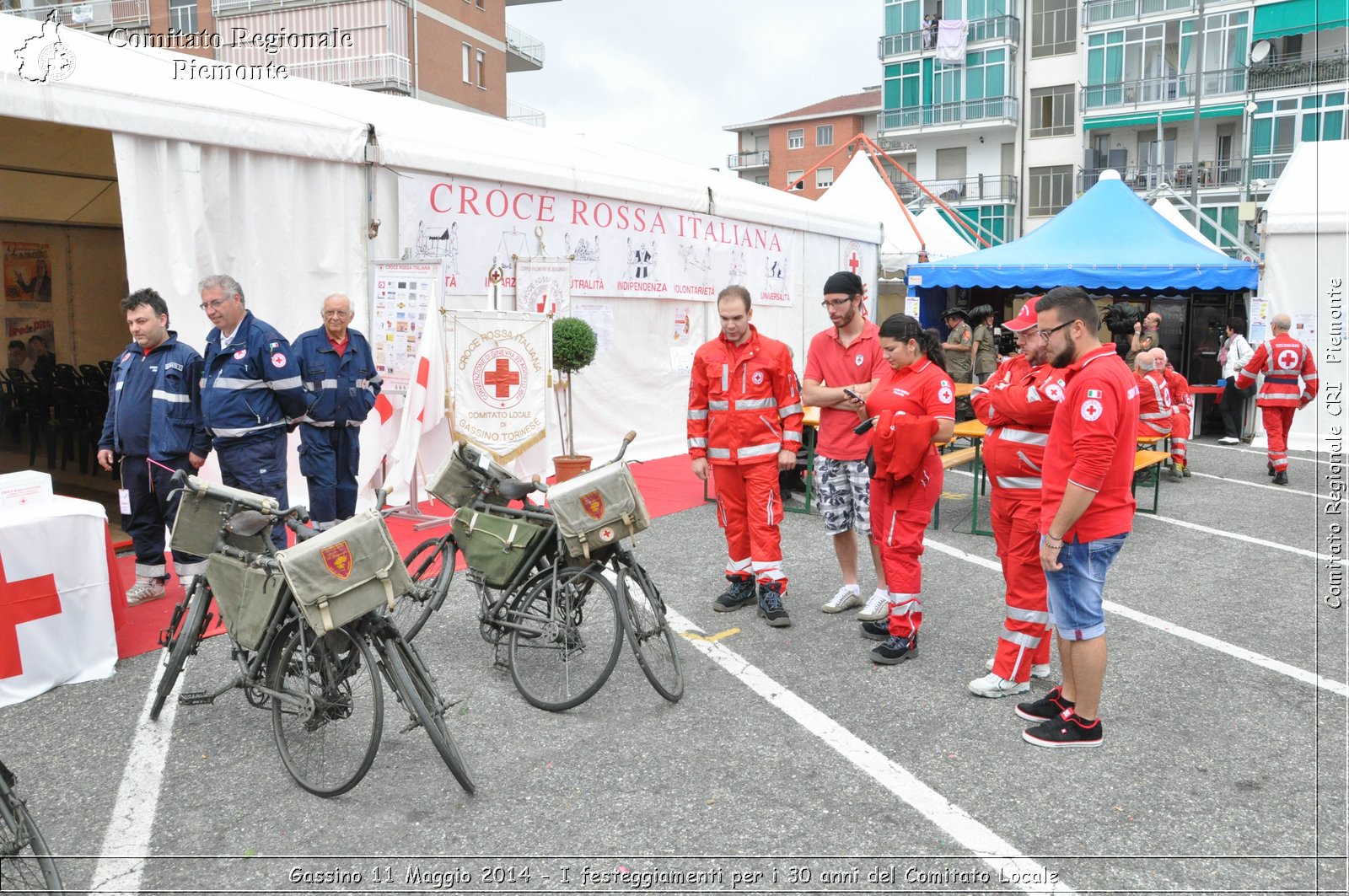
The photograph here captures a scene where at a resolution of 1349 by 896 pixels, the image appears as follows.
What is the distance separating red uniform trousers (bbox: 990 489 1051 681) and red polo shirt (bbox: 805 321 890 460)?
41.8 inches

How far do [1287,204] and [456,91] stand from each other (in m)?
26.3

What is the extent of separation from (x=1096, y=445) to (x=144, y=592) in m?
5.16

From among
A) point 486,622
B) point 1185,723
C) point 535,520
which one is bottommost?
point 1185,723

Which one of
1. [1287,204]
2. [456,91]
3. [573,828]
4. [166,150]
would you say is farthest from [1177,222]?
[456,91]

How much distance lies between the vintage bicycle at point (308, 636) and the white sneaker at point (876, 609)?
8.46 ft

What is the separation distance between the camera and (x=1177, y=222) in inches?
734

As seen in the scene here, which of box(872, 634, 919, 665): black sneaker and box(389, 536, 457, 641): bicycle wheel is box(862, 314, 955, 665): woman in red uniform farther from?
box(389, 536, 457, 641): bicycle wheel

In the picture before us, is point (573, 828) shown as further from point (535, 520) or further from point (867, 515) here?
point (867, 515)

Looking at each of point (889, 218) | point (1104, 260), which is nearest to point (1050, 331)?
point (1104, 260)

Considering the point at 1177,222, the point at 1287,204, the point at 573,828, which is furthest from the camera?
the point at 1177,222

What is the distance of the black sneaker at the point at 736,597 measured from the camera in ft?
18.4

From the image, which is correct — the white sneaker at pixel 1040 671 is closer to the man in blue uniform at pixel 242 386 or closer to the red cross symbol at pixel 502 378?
the man in blue uniform at pixel 242 386

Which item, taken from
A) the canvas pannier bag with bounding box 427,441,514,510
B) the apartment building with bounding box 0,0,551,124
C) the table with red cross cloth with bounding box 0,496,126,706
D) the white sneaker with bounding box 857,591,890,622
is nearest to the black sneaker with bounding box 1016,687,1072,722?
the white sneaker with bounding box 857,591,890,622

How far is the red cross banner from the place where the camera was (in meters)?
7.60
